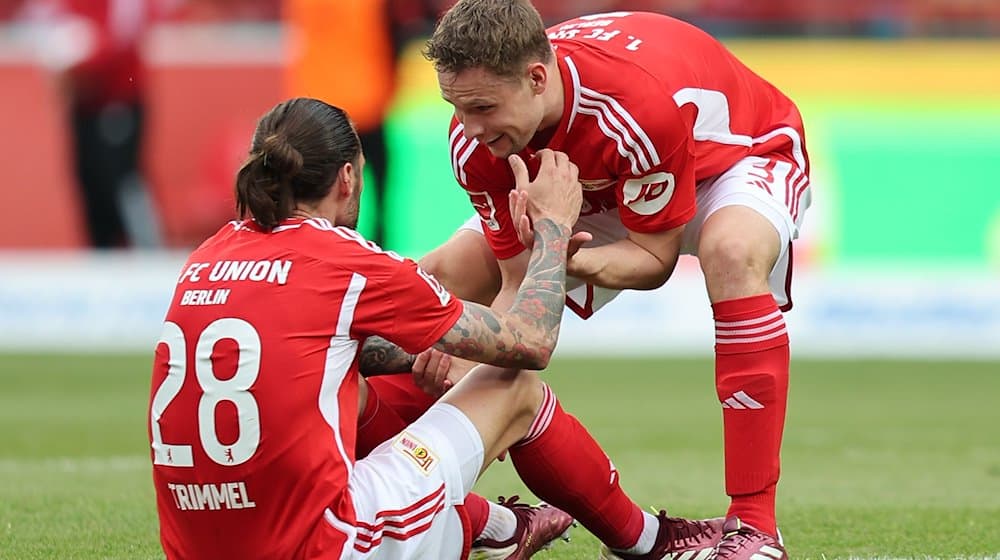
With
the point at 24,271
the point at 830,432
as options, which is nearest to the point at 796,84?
the point at 830,432

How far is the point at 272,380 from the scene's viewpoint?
3463mm

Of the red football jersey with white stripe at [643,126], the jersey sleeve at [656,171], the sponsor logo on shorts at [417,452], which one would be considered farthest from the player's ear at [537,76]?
the sponsor logo on shorts at [417,452]

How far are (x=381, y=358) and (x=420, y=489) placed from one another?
60 centimetres

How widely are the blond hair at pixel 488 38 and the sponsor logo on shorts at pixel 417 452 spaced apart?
105 centimetres

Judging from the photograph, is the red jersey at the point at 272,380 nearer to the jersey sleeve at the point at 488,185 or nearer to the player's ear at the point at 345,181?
the player's ear at the point at 345,181

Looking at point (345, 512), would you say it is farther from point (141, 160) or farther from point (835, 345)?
point (141, 160)

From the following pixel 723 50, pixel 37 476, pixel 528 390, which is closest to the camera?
pixel 528 390

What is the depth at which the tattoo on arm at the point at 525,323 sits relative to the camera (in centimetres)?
364

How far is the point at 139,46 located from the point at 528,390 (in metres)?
11.9

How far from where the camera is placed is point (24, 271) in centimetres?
1422

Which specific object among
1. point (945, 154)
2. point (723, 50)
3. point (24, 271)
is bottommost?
point (24, 271)

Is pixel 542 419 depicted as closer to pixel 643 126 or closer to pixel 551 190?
pixel 551 190

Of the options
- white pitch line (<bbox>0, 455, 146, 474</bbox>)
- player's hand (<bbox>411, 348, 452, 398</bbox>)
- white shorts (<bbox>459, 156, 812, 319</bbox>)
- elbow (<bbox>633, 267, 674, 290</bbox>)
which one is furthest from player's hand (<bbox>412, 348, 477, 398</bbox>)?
white pitch line (<bbox>0, 455, 146, 474</bbox>)

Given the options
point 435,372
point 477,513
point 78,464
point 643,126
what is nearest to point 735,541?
point 477,513
